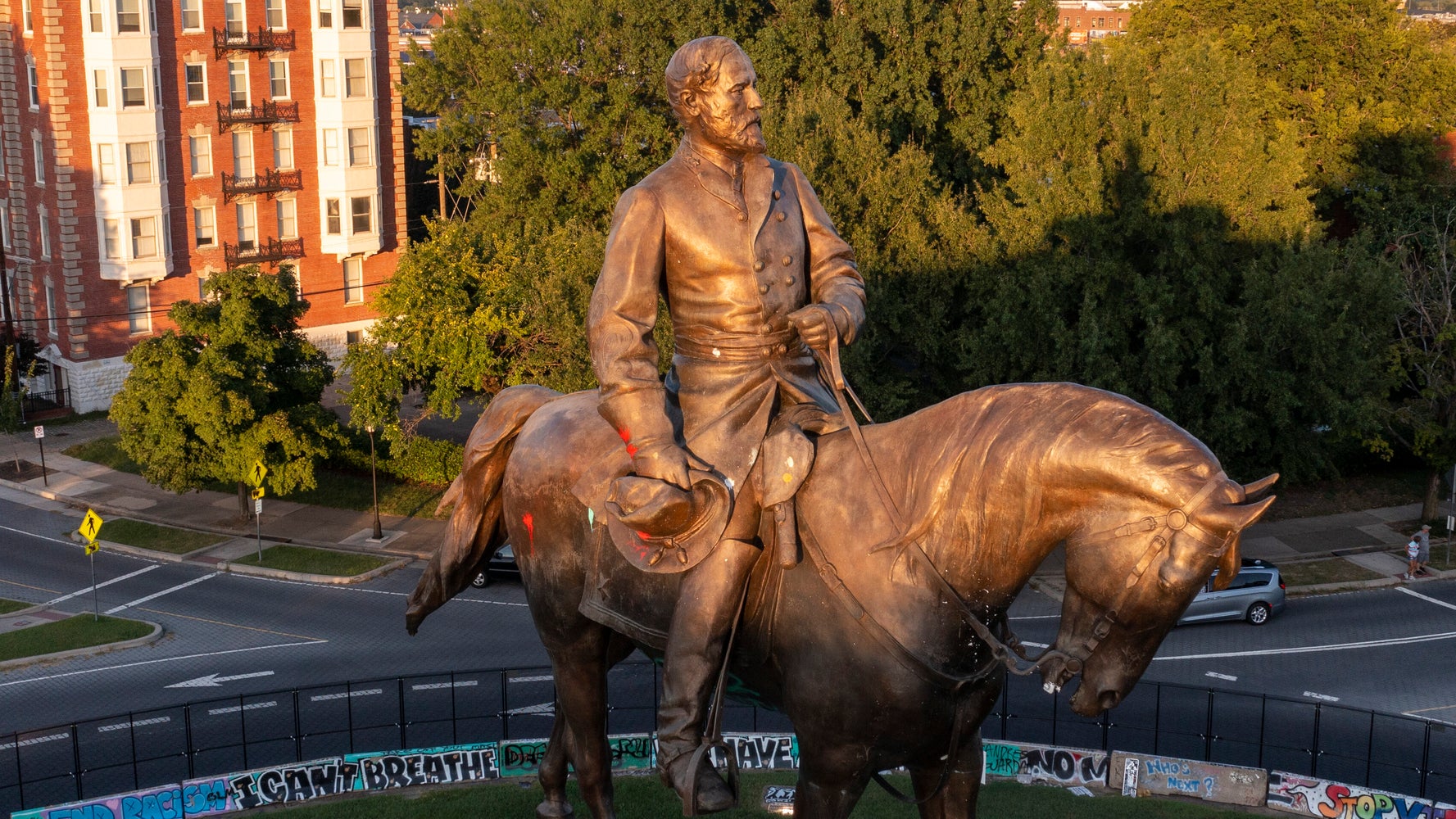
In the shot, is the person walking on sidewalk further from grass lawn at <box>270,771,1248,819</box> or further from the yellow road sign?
the yellow road sign

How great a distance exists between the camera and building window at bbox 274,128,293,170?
57.1 metres

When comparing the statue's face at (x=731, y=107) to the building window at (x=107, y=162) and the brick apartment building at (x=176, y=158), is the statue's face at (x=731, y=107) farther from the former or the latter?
the building window at (x=107, y=162)

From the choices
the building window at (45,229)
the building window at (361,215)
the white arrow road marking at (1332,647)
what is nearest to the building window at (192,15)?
the building window at (45,229)

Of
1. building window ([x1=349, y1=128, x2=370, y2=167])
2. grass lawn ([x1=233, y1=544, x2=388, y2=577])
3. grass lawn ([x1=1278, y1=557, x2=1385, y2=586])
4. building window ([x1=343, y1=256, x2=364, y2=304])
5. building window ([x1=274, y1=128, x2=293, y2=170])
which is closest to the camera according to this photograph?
grass lawn ([x1=1278, y1=557, x2=1385, y2=586])

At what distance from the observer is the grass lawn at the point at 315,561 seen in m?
38.8

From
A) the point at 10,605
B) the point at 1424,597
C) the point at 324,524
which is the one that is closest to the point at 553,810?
the point at 10,605

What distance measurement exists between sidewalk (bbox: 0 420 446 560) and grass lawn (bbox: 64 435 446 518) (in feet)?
1.18

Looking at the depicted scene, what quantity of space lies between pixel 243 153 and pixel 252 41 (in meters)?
4.35

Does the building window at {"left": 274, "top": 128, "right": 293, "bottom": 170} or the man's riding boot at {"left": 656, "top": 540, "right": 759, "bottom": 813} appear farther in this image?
the building window at {"left": 274, "top": 128, "right": 293, "bottom": 170}

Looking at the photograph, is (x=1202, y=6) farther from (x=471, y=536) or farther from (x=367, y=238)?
(x=471, y=536)

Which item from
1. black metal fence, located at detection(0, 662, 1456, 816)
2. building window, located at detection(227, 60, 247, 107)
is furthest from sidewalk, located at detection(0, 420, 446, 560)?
building window, located at detection(227, 60, 247, 107)

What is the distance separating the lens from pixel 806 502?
11609 mm

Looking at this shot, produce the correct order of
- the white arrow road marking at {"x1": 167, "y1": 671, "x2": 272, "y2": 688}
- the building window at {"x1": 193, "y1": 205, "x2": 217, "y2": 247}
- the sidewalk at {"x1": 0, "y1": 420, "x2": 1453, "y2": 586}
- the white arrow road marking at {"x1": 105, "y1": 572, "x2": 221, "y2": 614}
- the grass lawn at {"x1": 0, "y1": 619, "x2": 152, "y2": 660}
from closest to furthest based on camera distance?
the white arrow road marking at {"x1": 167, "y1": 671, "x2": 272, "y2": 688} → the grass lawn at {"x1": 0, "y1": 619, "x2": 152, "y2": 660} → the white arrow road marking at {"x1": 105, "y1": 572, "x2": 221, "y2": 614} → the sidewalk at {"x1": 0, "y1": 420, "x2": 1453, "y2": 586} → the building window at {"x1": 193, "y1": 205, "x2": 217, "y2": 247}

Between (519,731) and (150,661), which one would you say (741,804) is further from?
(150,661)
